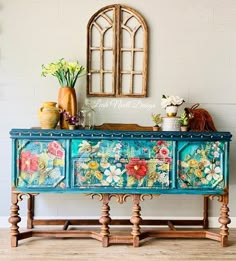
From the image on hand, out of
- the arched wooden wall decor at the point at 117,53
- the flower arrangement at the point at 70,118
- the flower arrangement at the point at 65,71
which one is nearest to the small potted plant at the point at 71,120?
the flower arrangement at the point at 70,118

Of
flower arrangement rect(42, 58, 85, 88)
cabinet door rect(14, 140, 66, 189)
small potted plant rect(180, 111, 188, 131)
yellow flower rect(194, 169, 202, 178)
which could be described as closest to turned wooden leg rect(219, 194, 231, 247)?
yellow flower rect(194, 169, 202, 178)

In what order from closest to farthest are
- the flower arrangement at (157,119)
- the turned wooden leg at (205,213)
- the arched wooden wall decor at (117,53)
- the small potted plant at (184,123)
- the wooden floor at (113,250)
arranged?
the wooden floor at (113,250) < the small potted plant at (184,123) < the flower arrangement at (157,119) < the arched wooden wall decor at (117,53) < the turned wooden leg at (205,213)

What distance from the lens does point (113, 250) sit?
3230 mm

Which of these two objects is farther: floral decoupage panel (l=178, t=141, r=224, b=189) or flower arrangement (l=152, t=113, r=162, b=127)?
flower arrangement (l=152, t=113, r=162, b=127)

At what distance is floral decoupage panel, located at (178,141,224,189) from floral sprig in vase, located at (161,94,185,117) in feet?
1.21

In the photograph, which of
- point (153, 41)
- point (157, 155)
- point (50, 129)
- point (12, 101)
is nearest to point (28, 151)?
point (50, 129)

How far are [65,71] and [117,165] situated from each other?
991 millimetres

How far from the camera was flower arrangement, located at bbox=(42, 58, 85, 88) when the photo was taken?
351cm

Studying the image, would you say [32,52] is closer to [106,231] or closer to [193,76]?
[193,76]

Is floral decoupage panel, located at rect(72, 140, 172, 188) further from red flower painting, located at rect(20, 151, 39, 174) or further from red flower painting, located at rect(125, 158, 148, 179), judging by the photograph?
red flower painting, located at rect(20, 151, 39, 174)

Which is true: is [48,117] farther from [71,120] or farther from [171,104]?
[171,104]

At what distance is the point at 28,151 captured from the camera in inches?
127

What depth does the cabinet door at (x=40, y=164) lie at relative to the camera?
322cm

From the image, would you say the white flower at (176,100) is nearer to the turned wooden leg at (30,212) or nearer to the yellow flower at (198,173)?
the yellow flower at (198,173)
